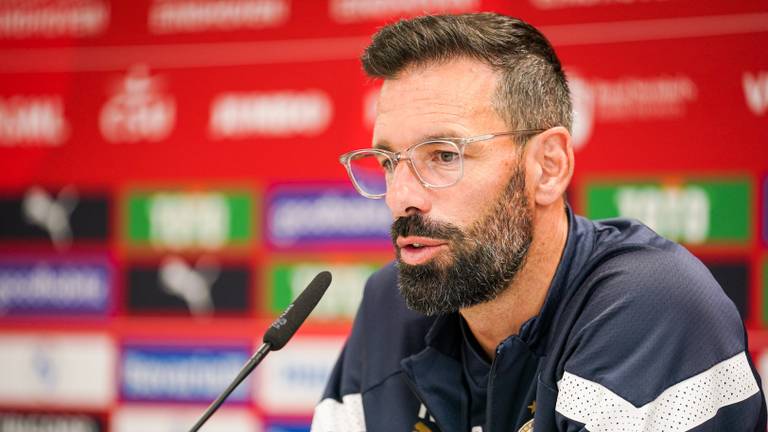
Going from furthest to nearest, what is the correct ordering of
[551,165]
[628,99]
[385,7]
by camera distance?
[385,7] < [628,99] < [551,165]

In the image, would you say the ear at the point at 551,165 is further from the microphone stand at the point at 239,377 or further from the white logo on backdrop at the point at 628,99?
the white logo on backdrop at the point at 628,99

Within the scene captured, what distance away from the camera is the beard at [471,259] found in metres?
1.22

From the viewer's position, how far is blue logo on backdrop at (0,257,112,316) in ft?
8.65

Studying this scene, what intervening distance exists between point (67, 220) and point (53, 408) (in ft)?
1.95

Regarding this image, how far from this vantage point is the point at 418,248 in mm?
1241

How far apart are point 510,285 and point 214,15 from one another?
161 cm

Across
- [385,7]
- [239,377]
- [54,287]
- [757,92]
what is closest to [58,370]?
[54,287]

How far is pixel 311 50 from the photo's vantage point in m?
2.47

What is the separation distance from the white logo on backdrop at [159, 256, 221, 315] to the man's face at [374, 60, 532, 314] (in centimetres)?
138

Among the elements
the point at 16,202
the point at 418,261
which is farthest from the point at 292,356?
the point at 418,261

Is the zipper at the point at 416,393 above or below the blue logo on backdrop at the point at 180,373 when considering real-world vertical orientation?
above

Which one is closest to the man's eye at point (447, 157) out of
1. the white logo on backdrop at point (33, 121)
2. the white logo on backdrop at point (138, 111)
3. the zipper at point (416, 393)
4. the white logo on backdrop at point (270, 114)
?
the zipper at point (416, 393)

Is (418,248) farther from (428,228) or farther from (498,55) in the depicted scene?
(498,55)

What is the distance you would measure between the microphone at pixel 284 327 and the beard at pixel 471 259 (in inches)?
5.4
